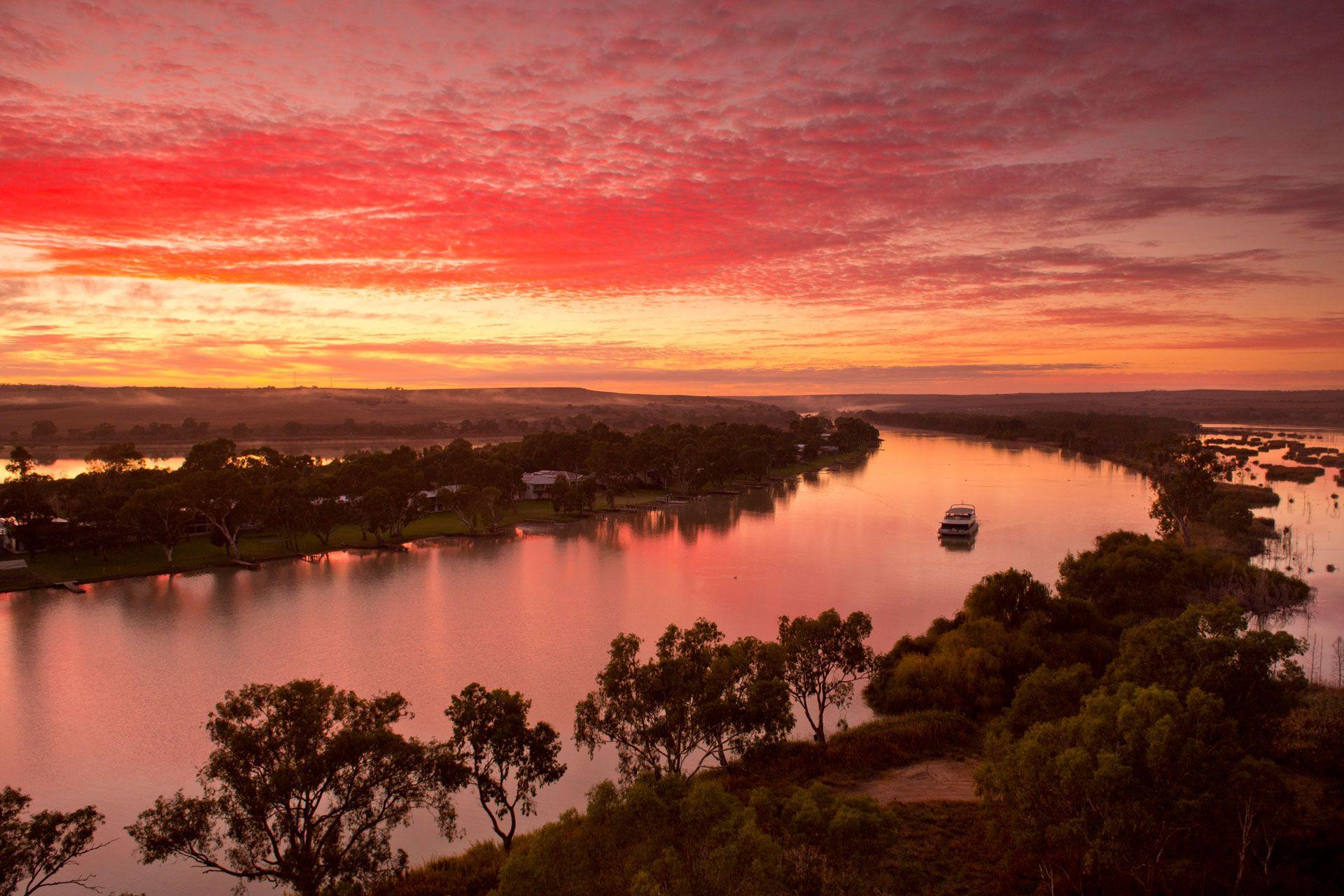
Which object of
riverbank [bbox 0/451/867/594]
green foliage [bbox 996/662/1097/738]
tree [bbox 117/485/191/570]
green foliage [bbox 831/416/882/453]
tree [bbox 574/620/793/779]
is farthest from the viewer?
green foliage [bbox 831/416/882/453]

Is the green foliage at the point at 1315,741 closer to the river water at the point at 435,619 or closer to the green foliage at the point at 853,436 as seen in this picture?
the river water at the point at 435,619

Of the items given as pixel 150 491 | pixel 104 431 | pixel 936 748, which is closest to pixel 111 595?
pixel 150 491

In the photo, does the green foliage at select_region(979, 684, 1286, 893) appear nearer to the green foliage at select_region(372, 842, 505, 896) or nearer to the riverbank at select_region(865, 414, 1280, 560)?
the green foliage at select_region(372, 842, 505, 896)

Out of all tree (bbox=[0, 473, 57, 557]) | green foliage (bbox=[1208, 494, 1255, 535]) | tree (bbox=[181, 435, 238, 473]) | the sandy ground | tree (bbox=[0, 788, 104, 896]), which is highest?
tree (bbox=[181, 435, 238, 473])

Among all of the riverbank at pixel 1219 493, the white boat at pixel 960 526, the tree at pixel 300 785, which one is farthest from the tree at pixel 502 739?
the white boat at pixel 960 526

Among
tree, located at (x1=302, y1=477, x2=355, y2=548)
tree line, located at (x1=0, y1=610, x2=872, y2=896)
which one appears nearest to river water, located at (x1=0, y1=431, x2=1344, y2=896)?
tree line, located at (x1=0, y1=610, x2=872, y2=896)

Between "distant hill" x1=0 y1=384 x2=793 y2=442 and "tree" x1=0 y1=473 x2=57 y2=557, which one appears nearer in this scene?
"tree" x1=0 y1=473 x2=57 y2=557

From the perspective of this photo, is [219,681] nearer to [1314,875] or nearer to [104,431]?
[1314,875]

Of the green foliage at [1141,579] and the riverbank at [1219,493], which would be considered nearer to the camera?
the green foliage at [1141,579]
